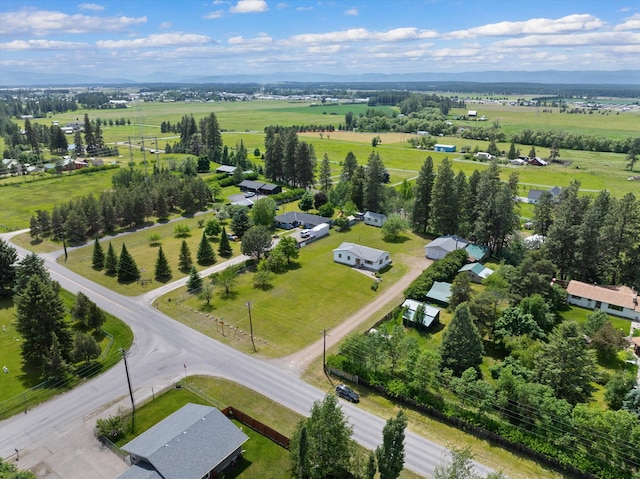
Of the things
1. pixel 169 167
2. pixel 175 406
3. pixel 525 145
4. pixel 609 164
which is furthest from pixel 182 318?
pixel 525 145

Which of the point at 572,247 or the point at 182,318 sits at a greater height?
the point at 572,247

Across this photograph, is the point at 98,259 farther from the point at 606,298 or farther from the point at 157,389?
the point at 606,298

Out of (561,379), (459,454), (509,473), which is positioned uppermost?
(459,454)

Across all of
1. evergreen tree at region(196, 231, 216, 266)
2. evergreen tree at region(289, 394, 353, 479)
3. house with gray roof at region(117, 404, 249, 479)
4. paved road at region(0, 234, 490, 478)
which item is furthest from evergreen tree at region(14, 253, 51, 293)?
evergreen tree at region(289, 394, 353, 479)

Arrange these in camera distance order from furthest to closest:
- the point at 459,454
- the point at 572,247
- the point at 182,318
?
the point at 572,247, the point at 182,318, the point at 459,454

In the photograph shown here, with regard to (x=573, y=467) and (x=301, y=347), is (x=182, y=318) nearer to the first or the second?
(x=301, y=347)

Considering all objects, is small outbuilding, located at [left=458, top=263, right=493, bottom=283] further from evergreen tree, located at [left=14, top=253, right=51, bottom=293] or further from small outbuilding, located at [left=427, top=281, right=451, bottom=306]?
evergreen tree, located at [left=14, top=253, right=51, bottom=293]

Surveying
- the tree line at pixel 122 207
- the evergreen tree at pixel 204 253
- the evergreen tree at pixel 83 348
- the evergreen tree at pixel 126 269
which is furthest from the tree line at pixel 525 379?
the tree line at pixel 122 207

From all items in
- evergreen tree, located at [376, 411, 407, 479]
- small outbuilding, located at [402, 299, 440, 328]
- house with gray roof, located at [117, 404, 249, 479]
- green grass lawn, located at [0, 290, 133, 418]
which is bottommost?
green grass lawn, located at [0, 290, 133, 418]
